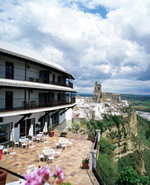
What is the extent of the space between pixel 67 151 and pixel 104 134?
19.8 m

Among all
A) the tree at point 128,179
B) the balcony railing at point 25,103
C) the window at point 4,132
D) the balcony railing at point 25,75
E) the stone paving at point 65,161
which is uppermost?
the balcony railing at point 25,75

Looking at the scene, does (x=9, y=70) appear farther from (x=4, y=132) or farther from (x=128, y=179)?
(x=128, y=179)

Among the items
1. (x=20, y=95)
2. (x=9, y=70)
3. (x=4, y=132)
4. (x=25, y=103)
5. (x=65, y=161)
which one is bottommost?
(x=65, y=161)

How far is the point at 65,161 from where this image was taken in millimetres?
12312

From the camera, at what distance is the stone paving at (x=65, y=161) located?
32.0ft

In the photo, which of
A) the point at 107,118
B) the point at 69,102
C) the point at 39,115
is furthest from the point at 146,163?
the point at 39,115

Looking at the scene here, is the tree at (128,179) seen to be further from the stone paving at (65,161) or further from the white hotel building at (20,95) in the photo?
the white hotel building at (20,95)

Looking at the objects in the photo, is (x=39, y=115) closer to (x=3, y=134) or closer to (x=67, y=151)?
(x=3, y=134)

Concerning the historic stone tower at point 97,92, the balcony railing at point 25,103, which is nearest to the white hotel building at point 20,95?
the balcony railing at point 25,103

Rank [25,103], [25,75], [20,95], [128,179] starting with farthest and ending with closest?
[20,95] → [25,75] → [25,103] → [128,179]

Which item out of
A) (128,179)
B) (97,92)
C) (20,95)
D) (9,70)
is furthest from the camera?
(97,92)

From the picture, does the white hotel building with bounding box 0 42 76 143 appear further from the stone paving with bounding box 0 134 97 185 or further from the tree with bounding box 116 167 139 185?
the tree with bounding box 116 167 139 185

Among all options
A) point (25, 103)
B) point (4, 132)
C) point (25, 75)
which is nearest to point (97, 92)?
point (25, 75)

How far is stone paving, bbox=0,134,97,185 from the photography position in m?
9.77
